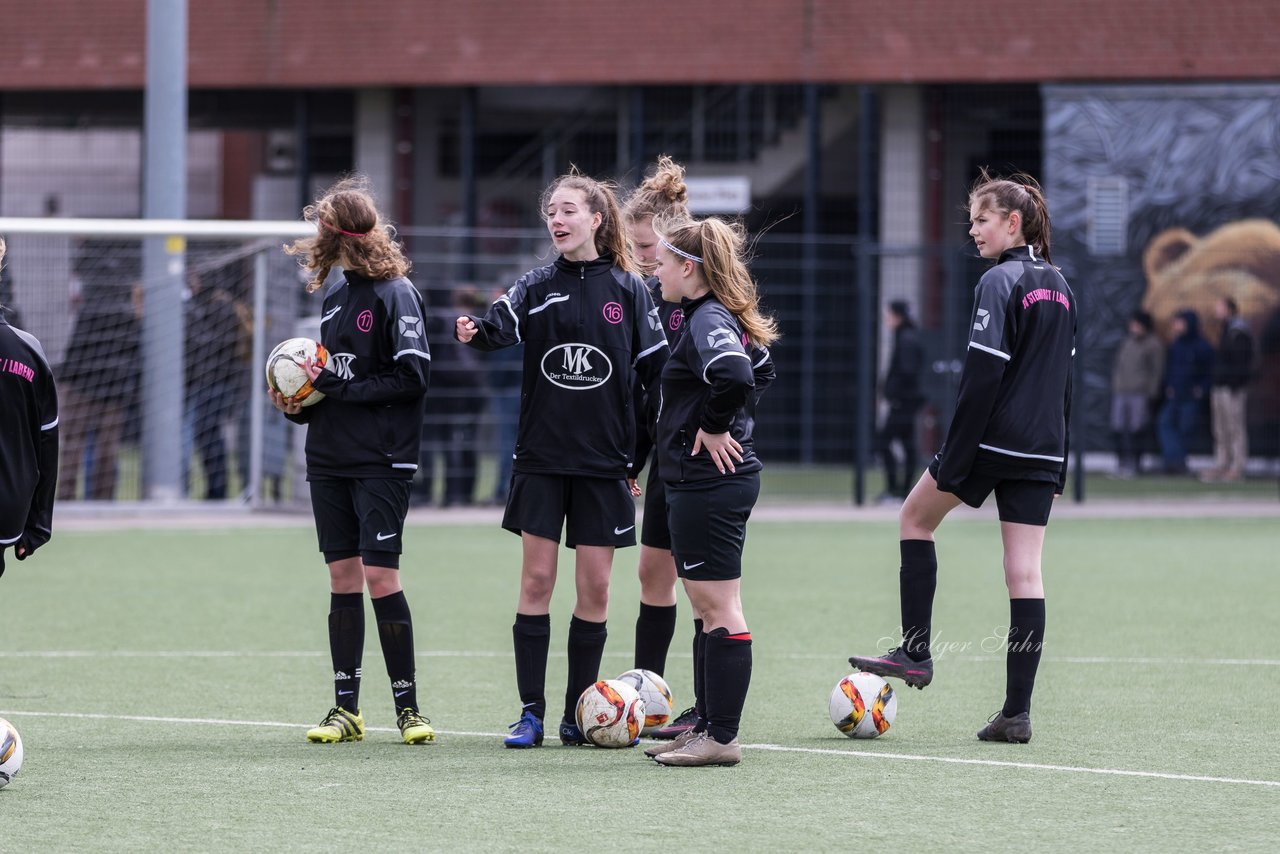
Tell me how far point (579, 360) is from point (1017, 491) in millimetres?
1618

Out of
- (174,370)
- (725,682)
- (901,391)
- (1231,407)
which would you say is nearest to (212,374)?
(174,370)

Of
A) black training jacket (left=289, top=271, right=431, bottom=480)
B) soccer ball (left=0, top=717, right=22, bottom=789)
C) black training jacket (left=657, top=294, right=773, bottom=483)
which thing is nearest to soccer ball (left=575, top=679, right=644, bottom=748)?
black training jacket (left=657, top=294, right=773, bottom=483)

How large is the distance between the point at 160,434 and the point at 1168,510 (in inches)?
361

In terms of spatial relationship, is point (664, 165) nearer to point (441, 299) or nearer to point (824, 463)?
point (441, 299)

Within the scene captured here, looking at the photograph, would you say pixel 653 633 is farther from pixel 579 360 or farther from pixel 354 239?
pixel 354 239

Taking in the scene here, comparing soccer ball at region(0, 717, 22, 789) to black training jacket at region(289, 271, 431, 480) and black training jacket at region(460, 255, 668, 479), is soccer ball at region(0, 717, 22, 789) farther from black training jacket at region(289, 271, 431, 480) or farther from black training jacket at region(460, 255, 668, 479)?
A: black training jacket at region(460, 255, 668, 479)

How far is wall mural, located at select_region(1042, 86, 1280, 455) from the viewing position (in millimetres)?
20375

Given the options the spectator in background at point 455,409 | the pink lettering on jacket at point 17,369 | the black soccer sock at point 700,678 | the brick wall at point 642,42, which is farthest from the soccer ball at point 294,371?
the brick wall at point 642,42

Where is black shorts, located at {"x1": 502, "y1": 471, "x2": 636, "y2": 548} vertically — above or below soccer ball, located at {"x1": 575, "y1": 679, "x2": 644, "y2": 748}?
above

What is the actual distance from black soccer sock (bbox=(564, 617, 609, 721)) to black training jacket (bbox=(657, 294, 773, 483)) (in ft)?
2.41

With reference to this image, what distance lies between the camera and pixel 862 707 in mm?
6434

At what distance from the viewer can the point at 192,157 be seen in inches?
1050

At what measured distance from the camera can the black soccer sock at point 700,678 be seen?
242 inches

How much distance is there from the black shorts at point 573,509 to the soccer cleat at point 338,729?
0.88 meters
